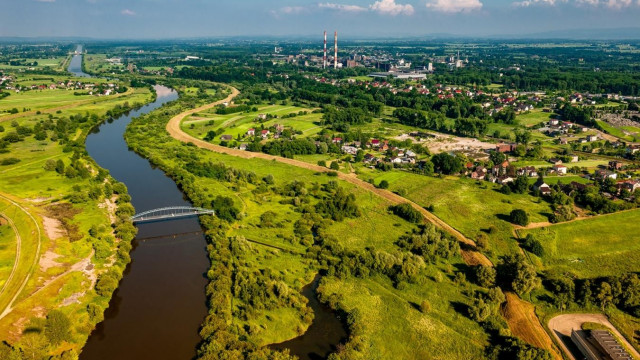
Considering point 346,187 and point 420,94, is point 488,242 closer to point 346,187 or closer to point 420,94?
point 346,187

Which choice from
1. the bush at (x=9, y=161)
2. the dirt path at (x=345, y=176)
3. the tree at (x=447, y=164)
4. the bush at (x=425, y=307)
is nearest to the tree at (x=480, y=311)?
the bush at (x=425, y=307)

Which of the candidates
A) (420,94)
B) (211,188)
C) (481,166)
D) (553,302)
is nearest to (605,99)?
(420,94)

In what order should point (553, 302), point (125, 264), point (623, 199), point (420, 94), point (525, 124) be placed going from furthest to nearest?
1. point (420, 94)
2. point (525, 124)
3. point (623, 199)
4. point (125, 264)
5. point (553, 302)

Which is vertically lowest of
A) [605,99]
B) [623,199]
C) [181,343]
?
[181,343]

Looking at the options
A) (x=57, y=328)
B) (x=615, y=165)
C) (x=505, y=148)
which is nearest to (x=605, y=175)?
(x=615, y=165)

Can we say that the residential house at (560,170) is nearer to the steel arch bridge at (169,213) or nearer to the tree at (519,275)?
the tree at (519,275)

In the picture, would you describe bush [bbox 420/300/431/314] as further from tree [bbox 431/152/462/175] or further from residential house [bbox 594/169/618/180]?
residential house [bbox 594/169/618/180]

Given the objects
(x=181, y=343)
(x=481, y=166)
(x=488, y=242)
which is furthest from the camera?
(x=481, y=166)
